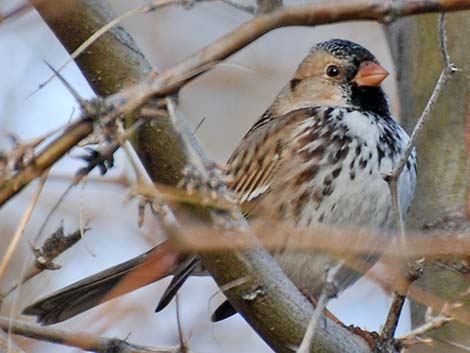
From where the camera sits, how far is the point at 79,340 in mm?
2504

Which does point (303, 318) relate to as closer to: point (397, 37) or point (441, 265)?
point (441, 265)

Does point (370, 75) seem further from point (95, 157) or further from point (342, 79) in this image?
point (95, 157)

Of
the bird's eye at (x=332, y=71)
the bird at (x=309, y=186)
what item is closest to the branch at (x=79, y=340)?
the bird at (x=309, y=186)

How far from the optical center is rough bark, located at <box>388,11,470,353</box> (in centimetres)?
339

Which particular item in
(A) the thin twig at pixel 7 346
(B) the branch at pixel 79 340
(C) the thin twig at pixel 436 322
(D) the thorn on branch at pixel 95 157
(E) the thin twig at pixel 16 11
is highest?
(E) the thin twig at pixel 16 11

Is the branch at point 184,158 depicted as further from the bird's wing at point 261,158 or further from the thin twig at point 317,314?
the bird's wing at point 261,158

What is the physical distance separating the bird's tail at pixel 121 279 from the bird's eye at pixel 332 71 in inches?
38.5

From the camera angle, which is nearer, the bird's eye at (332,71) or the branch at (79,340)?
the branch at (79,340)

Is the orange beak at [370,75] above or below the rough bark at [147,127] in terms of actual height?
below

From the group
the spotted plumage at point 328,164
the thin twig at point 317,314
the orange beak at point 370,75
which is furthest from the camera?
the orange beak at point 370,75

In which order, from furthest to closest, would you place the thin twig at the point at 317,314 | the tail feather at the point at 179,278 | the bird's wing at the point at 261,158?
the bird's wing at the point at 261,158 → the tail feather at the point at 179,278 → the thin twig at the point at 317,314

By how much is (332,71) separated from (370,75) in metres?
0.20

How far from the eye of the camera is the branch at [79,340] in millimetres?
2473

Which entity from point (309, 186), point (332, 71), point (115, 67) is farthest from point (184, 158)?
point (332, 71)
